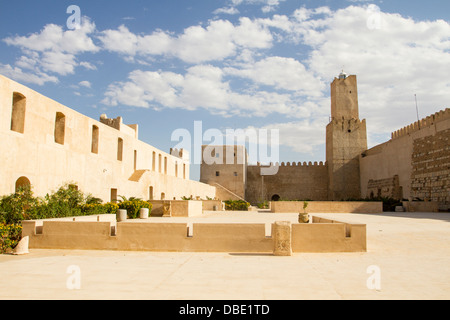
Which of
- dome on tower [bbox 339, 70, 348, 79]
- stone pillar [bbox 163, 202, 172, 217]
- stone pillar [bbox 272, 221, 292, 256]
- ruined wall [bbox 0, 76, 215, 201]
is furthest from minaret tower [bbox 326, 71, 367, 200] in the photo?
stone pillar [bbox 272, 221, 292, 256]

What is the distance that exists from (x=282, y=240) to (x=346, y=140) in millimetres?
35131

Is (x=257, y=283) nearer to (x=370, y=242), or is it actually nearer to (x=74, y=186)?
(x=370, y=242)

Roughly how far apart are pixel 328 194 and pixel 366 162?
23.1 ft

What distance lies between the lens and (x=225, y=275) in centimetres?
509

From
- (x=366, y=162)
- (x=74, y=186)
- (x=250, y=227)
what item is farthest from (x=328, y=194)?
(x=250, y=227)

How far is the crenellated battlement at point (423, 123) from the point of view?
977 inches

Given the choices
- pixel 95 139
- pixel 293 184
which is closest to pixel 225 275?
pixel 95 139

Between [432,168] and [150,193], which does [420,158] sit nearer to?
[432,168]

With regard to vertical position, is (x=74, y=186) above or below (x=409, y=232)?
above

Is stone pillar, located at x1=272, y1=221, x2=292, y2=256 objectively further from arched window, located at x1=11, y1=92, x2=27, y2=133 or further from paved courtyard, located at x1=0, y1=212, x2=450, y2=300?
arched window, located at x1=11, y1=92, x2=27, y2=133

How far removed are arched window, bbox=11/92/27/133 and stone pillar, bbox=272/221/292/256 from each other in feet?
33.9

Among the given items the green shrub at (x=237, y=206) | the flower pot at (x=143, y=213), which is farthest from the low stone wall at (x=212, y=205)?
the flower pot at (x=143, y=213)

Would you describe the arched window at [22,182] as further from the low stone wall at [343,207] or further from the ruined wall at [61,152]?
the low stone wall at [343,207]
